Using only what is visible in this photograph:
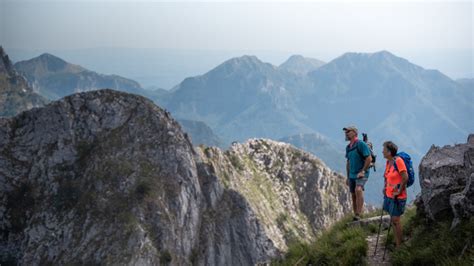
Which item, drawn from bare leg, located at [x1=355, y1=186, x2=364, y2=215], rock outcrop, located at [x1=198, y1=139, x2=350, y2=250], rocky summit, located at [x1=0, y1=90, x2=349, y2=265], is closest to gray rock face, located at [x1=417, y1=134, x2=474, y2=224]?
bare leg, located at [x1=355, y1=186, x2=364, y2=215]

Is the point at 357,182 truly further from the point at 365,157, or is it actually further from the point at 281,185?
the point at 281,185

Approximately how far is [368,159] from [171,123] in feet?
253

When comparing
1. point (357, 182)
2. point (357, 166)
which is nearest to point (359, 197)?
point (357, 182)

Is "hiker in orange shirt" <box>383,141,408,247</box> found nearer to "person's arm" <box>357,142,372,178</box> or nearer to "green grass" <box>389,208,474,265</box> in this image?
"green grass" <box>389,208,474,265</box>

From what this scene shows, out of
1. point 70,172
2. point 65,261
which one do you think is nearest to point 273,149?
point 70,172

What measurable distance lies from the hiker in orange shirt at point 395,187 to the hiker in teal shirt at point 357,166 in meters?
3.23

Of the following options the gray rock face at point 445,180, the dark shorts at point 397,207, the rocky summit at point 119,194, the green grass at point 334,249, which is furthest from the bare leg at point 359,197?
the rocky summit at point 119,194

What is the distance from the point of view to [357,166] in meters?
16.4

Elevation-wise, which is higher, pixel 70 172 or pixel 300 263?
pixel 70 172

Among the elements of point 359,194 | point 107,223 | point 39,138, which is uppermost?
point 39,138

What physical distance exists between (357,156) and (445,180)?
4.54 m

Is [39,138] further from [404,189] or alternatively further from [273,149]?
[404,189]

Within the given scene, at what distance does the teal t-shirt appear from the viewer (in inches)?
635

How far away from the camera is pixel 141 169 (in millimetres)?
80625
